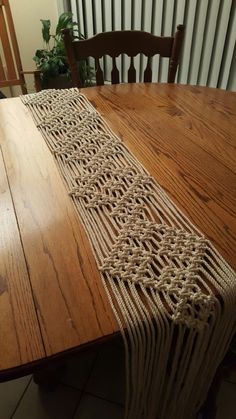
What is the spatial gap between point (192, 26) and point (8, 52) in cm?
112

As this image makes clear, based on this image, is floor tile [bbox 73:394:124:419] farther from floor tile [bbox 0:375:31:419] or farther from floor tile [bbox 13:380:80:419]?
floor tile [bbox 0:375:31:419]

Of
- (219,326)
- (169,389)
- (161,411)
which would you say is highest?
(219,326)

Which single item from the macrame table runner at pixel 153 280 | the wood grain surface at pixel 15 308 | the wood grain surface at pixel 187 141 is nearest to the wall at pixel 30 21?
the wood grain surface at pixel 187 141

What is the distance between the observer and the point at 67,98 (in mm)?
1011

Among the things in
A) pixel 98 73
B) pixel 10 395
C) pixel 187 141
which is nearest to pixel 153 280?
pixel 187 141

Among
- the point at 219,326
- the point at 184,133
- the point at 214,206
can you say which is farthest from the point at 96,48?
the point at 219,326

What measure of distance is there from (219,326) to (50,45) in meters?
2.58

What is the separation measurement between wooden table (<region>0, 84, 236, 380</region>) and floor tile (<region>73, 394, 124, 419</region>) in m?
0.70

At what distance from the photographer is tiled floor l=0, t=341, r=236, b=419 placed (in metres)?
0.94

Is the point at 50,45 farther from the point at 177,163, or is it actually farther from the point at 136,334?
the point at 136,334

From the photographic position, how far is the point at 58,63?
2.15 meters

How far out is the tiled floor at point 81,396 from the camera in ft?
3.09

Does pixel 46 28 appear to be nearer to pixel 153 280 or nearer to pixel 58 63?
pixel 58 63

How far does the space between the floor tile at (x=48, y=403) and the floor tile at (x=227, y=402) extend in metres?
0.44
